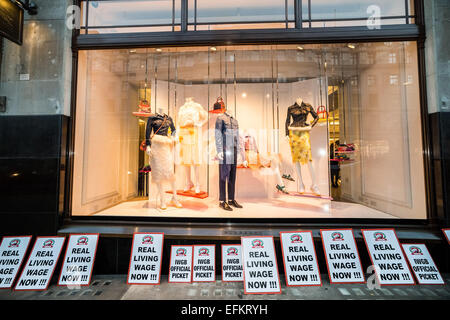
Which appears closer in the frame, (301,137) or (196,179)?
(301,137)

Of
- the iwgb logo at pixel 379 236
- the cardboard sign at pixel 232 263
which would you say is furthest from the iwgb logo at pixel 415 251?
the cardboard sign at pixel 232 263

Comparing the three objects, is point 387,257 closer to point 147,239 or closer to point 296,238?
point 296,238

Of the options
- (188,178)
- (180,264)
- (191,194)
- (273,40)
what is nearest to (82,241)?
(180,264)

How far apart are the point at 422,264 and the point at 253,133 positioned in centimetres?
323

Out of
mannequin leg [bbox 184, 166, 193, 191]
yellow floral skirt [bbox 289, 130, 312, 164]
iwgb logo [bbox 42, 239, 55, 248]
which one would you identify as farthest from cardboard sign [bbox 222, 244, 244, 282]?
iwgb logo [bbox 42, 239, 55, 248]

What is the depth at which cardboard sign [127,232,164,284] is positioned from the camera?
238cm

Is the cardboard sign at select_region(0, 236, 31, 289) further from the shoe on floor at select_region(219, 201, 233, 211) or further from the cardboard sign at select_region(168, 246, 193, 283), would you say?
the shoe on floor at select_region(219, 201, 233, 211)

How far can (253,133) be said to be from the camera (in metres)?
4.20

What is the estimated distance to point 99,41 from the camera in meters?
2.94

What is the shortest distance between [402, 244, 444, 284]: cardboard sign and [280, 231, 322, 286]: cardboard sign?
49.0 inches
